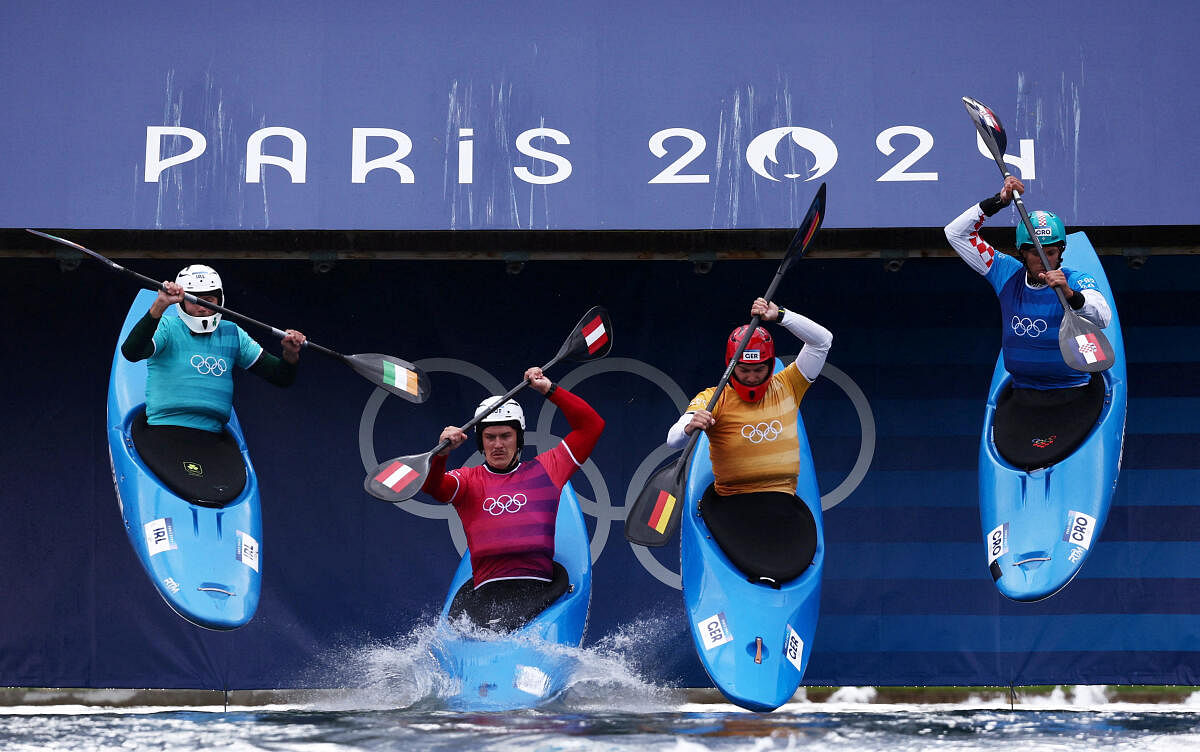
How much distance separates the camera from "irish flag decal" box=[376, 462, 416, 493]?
5.88 meters

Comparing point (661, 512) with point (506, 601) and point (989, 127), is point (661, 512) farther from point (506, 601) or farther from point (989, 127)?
point (989, 127)

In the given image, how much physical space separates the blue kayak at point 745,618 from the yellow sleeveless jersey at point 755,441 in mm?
150

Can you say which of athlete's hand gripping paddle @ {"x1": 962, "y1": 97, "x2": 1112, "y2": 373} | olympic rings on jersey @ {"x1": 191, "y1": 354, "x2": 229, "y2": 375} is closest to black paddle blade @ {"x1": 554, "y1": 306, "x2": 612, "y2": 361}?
olympic rings on jersey @ {"x1": 191, "y1": 354, "x2": 229, "y2": 375}

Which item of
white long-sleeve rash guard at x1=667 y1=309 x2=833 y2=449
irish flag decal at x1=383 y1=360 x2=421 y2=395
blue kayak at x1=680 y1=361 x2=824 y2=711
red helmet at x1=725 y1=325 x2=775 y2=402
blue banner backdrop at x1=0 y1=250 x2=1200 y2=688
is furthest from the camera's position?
blue banner backdrop at x1=0 y1=250 x2=1200 y2=688

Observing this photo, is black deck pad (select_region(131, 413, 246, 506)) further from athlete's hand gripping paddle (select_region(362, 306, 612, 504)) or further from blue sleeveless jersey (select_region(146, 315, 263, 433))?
athlete's hand gripping paddle (select_region(362, 306, 612, 504))

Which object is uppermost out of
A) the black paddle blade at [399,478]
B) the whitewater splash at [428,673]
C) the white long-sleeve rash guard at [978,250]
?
the white long-sleeve rash guard at [978,250]

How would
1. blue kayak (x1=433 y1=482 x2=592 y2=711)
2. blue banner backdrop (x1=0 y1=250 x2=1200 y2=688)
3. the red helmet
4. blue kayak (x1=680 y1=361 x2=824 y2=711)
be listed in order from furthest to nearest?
1. blue banner backdrop (x1=0 y1=250 x2=1200 y2=688)
2. the red helmet
3. blue kayak (x1=433 y1=482 x2=592 y2=711)
4. blue kayak (x1=680 y1=361 x2=824 y2=711)

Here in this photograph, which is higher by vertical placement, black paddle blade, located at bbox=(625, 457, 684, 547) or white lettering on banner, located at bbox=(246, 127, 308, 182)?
white lettering on banner, located at bbox=(246, 127, 308, 182)

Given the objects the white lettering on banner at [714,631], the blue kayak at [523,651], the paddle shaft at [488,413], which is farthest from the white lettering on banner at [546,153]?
the white lettering on banner at [714,631]

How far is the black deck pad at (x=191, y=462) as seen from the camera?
19.2ft

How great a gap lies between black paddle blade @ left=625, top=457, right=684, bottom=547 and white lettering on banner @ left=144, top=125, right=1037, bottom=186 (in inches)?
48.8

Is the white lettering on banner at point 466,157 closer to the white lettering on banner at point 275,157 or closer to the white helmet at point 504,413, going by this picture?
the white lettering on banner at point 275,157

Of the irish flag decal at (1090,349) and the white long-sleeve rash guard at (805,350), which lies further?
the white long-sleeve rash guard at (805,350)

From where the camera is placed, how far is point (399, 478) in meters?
5.91
